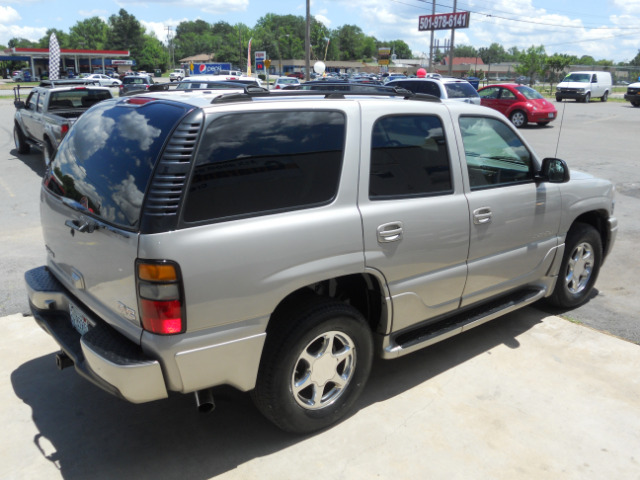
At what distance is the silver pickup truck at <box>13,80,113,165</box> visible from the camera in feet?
33.4

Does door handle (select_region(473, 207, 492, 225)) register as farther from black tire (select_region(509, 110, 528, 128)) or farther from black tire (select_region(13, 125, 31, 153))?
black tire (select_region(509, 110, 528, 128))

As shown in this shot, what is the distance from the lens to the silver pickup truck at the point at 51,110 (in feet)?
33.4

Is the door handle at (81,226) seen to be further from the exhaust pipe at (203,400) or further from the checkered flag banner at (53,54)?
the checkered flag banner at (53,54)

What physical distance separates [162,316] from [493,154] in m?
2.68

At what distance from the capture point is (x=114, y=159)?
286cm

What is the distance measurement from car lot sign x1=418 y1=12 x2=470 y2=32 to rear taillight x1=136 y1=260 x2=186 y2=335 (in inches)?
2238

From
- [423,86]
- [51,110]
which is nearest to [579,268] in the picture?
[51,110]

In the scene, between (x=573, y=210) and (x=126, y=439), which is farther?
(x=573, y=210)

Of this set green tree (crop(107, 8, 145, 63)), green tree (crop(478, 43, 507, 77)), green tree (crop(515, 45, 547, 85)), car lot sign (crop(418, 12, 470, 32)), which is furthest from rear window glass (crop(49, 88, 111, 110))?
green tree (crop(478, 43, 507, 77))

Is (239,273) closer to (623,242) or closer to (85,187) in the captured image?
(85,187)

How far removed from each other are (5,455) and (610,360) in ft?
13.3

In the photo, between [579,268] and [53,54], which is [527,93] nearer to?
[579,268]

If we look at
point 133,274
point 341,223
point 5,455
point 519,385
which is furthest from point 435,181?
point 5,455

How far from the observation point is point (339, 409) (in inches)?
130
